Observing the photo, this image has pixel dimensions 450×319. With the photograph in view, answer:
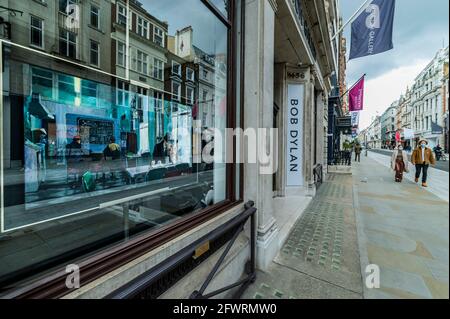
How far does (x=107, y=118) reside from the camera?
4656 mm

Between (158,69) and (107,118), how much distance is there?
1.51 meters

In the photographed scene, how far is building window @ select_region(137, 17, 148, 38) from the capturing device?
4432 millimetres

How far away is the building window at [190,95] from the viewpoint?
426 centimetres

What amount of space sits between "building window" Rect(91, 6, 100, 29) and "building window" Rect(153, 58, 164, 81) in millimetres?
1184

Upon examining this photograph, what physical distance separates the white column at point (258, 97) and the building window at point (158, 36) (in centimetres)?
213

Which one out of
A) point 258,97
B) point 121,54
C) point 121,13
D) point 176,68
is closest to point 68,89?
point 121,54

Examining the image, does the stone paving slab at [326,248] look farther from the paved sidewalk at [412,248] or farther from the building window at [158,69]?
the building window at [158,69]

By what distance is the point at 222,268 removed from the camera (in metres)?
2.60

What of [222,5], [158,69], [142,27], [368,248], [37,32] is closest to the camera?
[368,248]

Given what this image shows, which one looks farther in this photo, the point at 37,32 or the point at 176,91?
the point at 176,91

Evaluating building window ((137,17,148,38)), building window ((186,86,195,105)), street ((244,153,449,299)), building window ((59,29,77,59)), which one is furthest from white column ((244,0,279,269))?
building window ((59,29,77,59))

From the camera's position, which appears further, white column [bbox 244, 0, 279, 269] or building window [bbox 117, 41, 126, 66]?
building window [bbox 117, 41, 126, 66]

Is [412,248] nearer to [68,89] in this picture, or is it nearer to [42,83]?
[42,83]

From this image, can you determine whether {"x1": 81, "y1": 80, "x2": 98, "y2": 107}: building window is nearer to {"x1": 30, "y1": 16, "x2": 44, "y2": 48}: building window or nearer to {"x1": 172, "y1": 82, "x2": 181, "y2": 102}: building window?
{"x1": 30, "y1": 16, "x2": 44, "y2": 48}: building window
